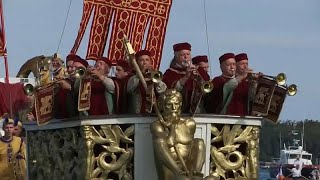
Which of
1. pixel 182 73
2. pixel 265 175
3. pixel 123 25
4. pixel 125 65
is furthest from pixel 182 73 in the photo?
pixel 265 175

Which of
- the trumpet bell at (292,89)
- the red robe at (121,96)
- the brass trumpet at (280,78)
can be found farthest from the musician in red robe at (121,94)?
the trumpet bell at (292,89)

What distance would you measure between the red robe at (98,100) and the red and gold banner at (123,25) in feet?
12.4

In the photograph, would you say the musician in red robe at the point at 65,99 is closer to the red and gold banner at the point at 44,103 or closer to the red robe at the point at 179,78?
the red and gold banner at the point at 44,103

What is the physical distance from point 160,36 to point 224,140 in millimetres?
4257

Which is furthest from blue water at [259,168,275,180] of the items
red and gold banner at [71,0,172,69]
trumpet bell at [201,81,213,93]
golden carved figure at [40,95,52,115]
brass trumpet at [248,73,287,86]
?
trumpet bell at [201,81,213,93]

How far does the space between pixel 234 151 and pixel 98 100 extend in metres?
1.72

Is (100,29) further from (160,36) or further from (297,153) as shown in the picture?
(297,153)

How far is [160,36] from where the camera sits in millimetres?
19266

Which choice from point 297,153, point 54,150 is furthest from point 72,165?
point 297,153

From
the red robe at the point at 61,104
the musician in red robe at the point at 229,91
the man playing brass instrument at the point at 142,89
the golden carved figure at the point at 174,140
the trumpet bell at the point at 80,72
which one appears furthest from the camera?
the red robe at the point at 61,104

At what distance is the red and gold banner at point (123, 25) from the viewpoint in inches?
757

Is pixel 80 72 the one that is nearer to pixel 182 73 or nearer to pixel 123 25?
pixel 182 73

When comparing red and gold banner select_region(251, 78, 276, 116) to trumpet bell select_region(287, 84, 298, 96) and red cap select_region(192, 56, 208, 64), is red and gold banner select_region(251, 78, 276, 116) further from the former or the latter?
red cap select_region(192, 56, 208, 64)

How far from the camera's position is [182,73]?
15.3 meters
